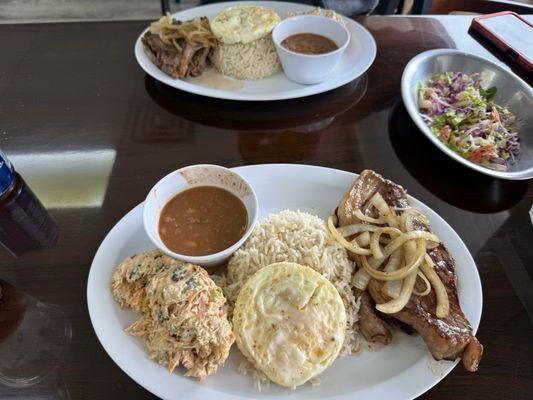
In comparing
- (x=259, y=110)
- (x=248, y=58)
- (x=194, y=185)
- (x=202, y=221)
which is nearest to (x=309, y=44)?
(x=248, y=58)

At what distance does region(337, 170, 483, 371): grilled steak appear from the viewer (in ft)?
4.11

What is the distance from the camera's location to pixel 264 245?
151 cm

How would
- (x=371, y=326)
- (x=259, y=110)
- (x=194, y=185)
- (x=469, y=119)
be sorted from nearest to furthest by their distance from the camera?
(x=371, y=326)
(x=194, y=185)
(x=469, y=119)
(x=259, y=110)

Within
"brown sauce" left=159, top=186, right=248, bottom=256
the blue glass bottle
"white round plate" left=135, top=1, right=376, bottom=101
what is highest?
"white round plate" left=135, top=1, right=376, bottom=101

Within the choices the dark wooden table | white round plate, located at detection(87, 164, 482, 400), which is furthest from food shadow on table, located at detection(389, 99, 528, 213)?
white round plate, located at detection(87, 164, 482, 400)

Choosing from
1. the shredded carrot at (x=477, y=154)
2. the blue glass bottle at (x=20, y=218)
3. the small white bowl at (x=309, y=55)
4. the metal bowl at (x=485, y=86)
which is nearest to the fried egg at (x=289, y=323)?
the blue glass bottle at (x=20, y=218)

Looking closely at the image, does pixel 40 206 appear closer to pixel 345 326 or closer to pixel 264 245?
pixel 264 245

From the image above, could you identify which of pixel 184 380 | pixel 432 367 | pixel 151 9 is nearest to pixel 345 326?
pixel 432 367

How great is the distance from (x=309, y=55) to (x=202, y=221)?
126 cm

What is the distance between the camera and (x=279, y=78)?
2.45 m

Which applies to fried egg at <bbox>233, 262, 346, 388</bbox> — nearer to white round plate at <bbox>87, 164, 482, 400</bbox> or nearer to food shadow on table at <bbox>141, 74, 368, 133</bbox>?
white round plate at <bbox>87, 164, 482, 400</bbox>

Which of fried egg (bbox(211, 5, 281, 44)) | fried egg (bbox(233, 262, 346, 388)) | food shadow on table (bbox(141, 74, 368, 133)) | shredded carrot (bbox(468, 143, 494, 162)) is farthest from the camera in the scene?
fried egg (bbox(211, 5, 281, 44))

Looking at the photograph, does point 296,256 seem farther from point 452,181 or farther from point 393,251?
point 452,181

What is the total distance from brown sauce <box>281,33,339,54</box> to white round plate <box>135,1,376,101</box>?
0.50ft
